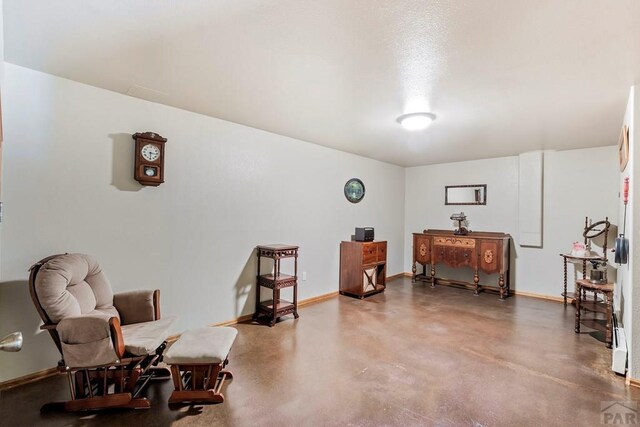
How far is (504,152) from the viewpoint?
16.9 feet

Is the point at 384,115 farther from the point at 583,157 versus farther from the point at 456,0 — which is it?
the point at 583,157

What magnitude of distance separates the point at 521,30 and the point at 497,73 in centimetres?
55

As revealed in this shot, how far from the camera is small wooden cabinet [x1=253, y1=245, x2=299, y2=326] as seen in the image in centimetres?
373

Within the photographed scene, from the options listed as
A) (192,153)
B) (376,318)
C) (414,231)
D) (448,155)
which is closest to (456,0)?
(192,153)

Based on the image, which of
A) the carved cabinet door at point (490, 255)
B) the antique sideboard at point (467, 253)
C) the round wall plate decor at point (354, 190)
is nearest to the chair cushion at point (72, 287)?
the round wall plate decor at point (354, 190)

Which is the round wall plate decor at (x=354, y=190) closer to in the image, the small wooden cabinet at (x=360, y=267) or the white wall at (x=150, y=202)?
the white wall at (x=150, y=202)

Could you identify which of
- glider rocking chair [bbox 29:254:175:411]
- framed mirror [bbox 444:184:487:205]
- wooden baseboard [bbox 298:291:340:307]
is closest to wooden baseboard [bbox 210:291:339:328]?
wooden baseboard [bbox 298:291:340:307]

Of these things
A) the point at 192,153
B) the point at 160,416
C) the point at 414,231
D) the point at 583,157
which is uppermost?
the point at 583,157

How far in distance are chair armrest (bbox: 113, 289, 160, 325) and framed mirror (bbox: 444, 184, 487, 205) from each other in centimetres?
544

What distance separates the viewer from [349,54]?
2098 mm

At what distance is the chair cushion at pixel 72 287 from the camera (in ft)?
6.65

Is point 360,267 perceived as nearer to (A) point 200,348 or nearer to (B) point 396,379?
(B) point 396,379

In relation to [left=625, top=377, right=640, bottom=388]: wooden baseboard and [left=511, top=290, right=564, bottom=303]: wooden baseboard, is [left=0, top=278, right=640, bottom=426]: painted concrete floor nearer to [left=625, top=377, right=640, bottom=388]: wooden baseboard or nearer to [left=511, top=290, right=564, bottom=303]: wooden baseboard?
[left=625, top=377, right=640, bottom=388]: wooden baseboard

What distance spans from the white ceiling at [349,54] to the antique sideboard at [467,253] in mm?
2335
